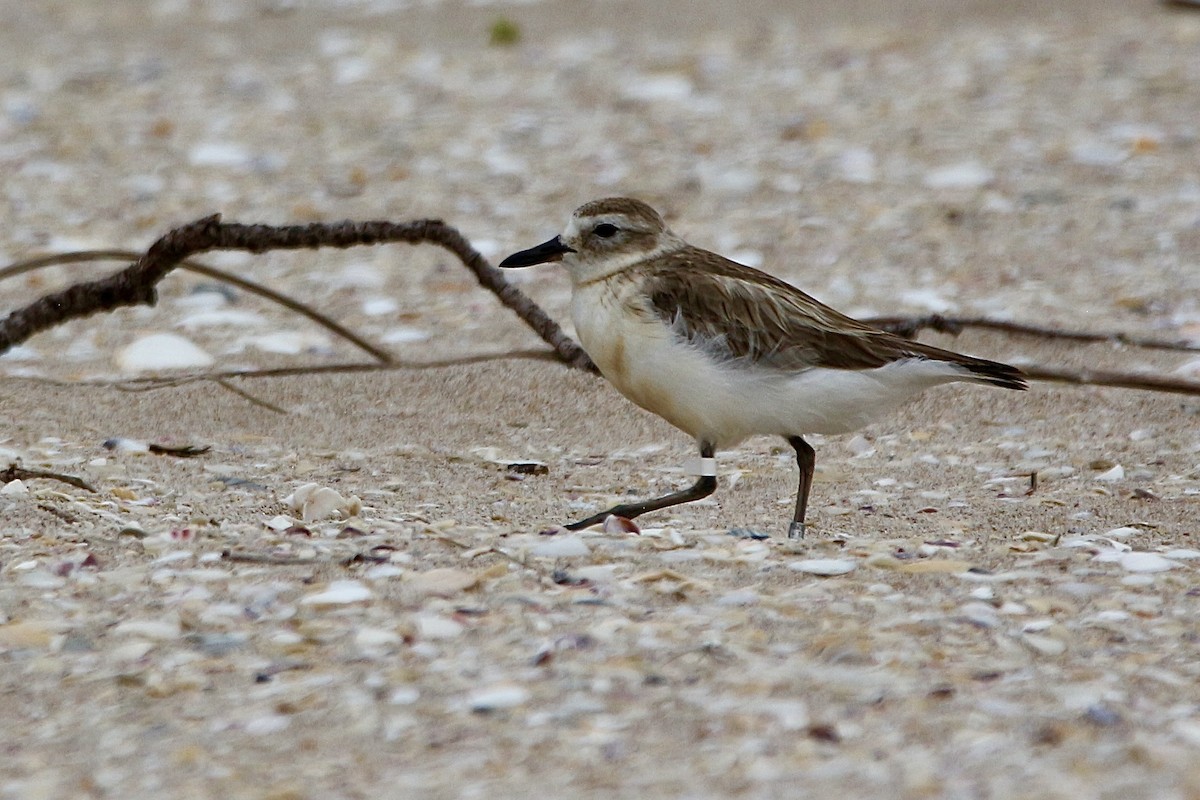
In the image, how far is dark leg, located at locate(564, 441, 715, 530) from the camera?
4.14 m

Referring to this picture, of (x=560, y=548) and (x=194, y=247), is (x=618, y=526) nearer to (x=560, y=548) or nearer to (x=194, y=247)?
Result: (x=560, y=548)

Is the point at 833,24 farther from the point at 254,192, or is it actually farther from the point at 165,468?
the point at 165,468

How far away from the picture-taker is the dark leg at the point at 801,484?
416cm

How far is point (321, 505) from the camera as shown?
417cm

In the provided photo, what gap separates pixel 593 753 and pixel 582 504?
5.90 ft

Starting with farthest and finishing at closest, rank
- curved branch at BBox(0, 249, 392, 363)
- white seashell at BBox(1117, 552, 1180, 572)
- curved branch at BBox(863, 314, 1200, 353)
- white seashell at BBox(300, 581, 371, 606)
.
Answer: curved branch at BBox(863, 314, 1200, 353), curved branch at BBox(0, 249, 392, 363), white seashell at BBox(1117, 552, 1180, 572), white seashell at BBox(300, 581, 371, 606)

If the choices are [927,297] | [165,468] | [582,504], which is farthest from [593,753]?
[927,297]

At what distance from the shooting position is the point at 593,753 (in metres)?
2.79

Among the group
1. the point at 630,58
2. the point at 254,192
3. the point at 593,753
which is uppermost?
the point at 630,58

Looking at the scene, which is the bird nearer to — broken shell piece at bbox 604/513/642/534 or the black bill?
broken shell piece at bbox 604/513/642/534

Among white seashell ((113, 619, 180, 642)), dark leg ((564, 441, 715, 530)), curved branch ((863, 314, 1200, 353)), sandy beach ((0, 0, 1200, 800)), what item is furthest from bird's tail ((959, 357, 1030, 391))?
white seashell ((113, 619, 180, 642))

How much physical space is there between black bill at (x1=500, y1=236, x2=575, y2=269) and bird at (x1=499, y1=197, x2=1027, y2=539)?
0.92 ft

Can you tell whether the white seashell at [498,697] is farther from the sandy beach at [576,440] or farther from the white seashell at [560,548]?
the white seashell at [560,548]

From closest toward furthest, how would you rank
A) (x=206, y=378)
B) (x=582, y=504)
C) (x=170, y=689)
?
(x=170, y=689) < (x=582, y=504) < (x=206, y=378)
